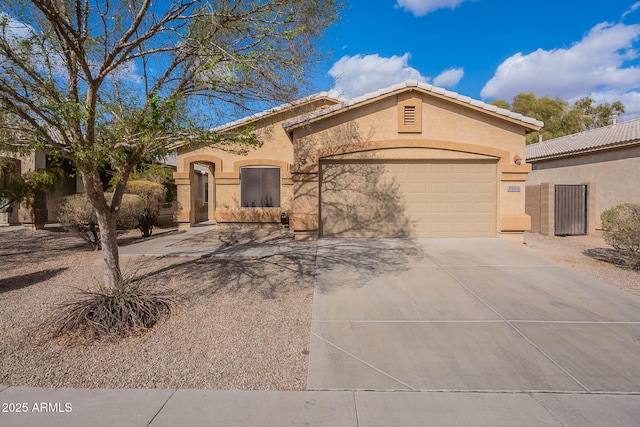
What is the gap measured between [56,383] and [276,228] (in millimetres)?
10628

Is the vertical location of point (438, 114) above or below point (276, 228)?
above

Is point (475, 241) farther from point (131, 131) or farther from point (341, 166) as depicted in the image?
point (131, 131)

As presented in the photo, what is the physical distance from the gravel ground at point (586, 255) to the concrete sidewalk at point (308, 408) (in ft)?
15.2

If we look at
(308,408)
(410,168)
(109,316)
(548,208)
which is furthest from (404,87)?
(308,408)

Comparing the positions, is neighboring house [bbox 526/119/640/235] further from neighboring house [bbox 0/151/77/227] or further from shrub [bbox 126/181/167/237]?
neighboring house [bbox 0/151/77/227]

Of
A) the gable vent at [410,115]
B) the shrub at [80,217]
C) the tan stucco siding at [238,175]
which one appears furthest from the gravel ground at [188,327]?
the tan stucco siding at [238,175]

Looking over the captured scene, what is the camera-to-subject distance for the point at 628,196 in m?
13.1

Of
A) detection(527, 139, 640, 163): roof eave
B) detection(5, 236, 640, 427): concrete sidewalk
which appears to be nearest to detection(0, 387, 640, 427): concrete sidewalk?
detection(5, 236, 640, 427): concrete sidewalk

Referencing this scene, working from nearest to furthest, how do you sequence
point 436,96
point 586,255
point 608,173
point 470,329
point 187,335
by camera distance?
point 187,335 → point 470,329 → point 586,255 → point 436,96 → point 608,173

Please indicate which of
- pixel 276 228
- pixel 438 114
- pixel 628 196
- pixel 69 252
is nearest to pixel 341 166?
pixel 438 114

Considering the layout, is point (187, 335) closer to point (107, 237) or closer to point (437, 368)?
point (107, 237)

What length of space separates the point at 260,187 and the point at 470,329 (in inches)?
430

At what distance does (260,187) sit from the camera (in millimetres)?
14461

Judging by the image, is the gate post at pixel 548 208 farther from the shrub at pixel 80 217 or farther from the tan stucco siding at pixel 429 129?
the shrub at pixel 80 217
